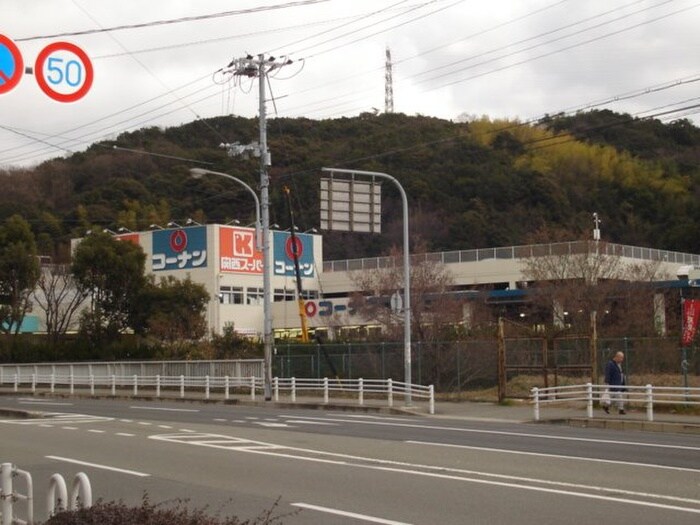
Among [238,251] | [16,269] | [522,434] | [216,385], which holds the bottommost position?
[522,434]

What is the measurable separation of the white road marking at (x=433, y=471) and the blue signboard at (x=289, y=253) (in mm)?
53350

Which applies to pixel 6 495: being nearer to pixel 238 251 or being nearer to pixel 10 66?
pixel 10 66

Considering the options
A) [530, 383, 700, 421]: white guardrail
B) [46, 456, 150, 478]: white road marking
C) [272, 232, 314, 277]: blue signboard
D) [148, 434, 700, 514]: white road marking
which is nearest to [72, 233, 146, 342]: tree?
[272, 232, 314, 277]: blue signboard

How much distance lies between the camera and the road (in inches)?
446

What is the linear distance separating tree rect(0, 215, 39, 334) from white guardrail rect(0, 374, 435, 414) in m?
8.52

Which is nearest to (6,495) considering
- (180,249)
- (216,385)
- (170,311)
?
(216,385)

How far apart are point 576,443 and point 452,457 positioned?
3793mm

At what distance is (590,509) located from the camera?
11.1 meters

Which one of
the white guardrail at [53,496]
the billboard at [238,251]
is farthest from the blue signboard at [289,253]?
the white guardrail at [53,496]

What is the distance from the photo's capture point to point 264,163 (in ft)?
121

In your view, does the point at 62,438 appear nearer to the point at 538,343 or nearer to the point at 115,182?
the point at 538,343

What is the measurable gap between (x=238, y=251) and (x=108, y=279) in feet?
41.1

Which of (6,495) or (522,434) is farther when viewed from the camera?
(522,434)

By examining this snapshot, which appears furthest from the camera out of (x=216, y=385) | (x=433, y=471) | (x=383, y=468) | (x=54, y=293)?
(x=54, y=293)
